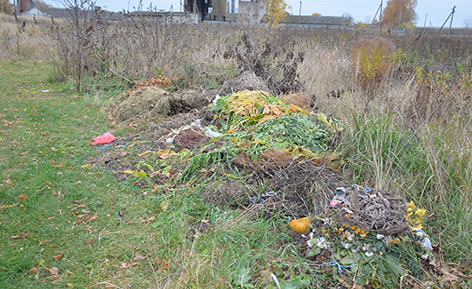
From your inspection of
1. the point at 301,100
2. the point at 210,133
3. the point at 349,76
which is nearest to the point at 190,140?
the point at 210,133

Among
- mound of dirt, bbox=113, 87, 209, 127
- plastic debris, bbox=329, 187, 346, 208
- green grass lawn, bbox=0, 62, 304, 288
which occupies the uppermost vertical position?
mound of dirt, bbox=113, 87, 209, 127

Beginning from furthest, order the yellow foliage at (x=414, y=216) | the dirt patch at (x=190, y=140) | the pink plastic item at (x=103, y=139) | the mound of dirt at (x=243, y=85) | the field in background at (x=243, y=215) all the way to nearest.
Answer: the mound of dirt at (x=243, y=85) < the pink plastic item at (x=103, y=139) < the dirt patch at (x=190, y=140) < the yellow foliage at (x=414, y=216) < the field in background at (x=243, y=215)

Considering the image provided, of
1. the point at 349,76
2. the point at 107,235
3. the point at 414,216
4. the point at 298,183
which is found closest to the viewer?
the point at 414,216

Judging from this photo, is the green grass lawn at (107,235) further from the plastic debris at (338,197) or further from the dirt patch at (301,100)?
the dirt patch at (301,100)

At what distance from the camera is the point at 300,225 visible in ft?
8.50

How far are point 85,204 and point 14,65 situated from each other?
997 cm

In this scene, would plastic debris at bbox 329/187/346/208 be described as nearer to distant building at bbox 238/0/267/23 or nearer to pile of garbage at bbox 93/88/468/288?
pile of garbage at bbox 93/88/468/288

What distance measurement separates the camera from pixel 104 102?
6.50 meters

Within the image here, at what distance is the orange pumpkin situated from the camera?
2.58 metres

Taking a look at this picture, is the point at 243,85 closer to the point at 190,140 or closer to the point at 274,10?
the point at 190,140

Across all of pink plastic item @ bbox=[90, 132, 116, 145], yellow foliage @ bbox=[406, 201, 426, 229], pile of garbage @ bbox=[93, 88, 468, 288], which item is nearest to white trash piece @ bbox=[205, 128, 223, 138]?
pile of garbage @ bbox=[93, 88, 468, 288]

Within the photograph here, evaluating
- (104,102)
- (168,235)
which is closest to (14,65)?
(104,102)

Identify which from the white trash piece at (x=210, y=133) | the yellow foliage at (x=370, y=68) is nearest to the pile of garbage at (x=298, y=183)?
the white trash piece at (x=210, y=133)

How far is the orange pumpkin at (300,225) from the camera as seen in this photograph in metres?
2.58
